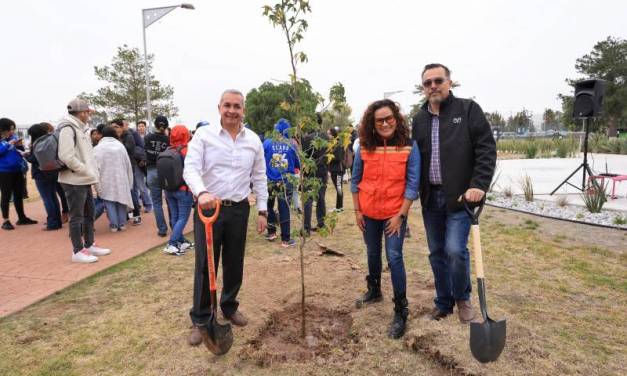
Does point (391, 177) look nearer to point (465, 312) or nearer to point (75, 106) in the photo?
point (465, 312)

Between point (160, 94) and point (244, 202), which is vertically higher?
point (160, 94)

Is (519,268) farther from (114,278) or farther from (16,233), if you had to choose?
(16,233)

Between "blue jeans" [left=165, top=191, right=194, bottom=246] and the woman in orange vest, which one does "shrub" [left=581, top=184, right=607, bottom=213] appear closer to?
the woman in orange vest

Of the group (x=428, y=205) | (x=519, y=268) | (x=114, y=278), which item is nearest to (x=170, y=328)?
(x=114, y=278)

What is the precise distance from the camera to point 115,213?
6871 mm

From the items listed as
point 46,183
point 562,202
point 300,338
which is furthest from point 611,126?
point 46,183

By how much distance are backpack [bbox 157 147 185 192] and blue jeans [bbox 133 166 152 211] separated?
3.14 m

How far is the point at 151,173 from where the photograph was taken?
6.23 metres

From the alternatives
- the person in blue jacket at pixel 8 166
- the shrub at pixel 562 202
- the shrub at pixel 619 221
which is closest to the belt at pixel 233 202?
the person in blue jacket at pixel 8 166

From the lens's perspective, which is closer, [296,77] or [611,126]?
[296,77]

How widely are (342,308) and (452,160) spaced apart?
1.76 m

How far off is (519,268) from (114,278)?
16.2 feet

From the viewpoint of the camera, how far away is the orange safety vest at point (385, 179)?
10.1 feet

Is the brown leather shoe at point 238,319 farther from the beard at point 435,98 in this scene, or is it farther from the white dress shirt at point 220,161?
the beard at point 435,98
